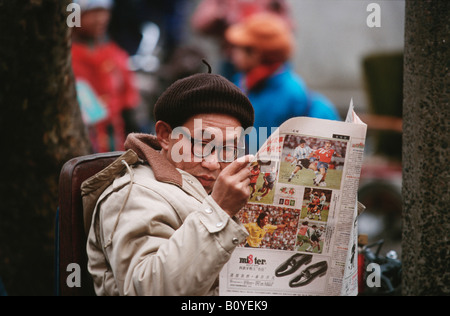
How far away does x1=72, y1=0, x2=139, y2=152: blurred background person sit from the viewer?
637 cm

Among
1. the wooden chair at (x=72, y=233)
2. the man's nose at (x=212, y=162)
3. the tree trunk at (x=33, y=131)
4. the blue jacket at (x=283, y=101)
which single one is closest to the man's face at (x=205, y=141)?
the man's nose at (x=212, y=162)

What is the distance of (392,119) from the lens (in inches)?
284

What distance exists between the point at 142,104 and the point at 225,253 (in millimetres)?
6953

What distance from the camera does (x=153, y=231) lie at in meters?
2.13

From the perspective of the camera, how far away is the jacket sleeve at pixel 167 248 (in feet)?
6.64

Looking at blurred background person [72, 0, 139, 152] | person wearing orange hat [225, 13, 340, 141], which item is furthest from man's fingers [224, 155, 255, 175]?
blurred background person [72, 0, 139, 152]

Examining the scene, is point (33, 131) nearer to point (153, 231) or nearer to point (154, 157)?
point (154, 157)

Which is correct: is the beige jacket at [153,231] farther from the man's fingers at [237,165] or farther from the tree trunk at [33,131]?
the tree trunk at [33,131]

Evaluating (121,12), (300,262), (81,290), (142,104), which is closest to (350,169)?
(300,262)

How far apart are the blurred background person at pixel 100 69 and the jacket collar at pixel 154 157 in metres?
3.64

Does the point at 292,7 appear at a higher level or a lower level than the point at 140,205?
higher

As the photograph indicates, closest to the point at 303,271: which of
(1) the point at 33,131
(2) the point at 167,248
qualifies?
(2) the point at 167,248
